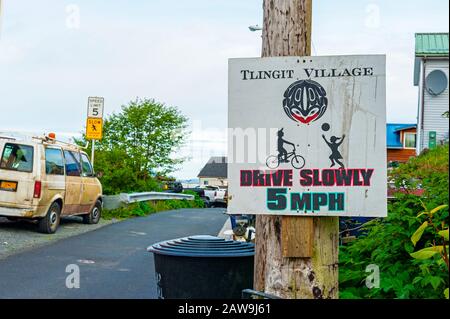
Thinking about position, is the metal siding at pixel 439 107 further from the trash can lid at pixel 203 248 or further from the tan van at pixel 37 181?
the tan van at pixel 37 181

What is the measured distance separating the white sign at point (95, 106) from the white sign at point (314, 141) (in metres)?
15.9

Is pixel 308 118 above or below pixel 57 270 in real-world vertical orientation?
above

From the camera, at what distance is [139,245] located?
1198cm

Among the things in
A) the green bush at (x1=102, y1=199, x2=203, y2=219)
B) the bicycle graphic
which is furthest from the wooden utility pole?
the green bush at (x1=102, y1=199, x2=203, y2=219)

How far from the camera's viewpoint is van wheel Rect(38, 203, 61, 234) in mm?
12609

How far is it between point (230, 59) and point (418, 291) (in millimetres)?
2108

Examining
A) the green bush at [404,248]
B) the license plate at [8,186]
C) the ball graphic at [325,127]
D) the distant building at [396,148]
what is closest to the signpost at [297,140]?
the ball graphic at [325,127]

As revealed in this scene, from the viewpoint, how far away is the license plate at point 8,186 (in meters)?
12.2

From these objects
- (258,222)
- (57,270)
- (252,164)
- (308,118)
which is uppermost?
(308,118)

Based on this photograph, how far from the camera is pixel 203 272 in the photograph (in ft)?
14.1
